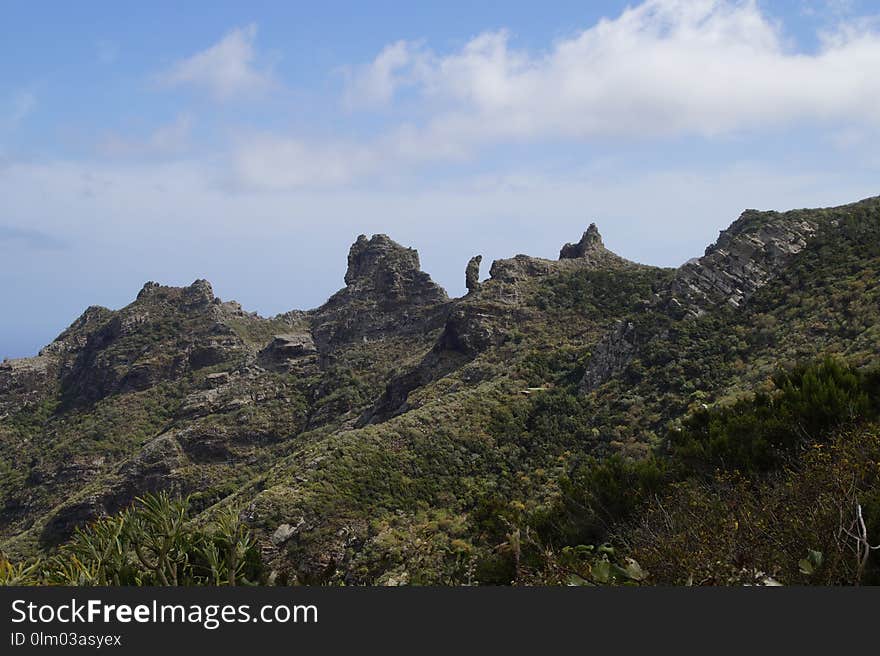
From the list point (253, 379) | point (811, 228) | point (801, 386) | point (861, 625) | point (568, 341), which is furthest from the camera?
point (253, 379)

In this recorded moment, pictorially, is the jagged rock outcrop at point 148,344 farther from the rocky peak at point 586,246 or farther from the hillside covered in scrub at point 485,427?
the rocky peak at point 586,246

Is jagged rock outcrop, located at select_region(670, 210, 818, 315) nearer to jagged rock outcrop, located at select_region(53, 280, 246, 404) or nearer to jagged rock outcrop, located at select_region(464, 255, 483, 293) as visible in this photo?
jagged rock outcrop, located at select_region(464, 255, 483, 293)

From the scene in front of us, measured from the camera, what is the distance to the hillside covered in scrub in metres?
12.2

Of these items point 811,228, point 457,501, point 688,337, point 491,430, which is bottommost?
point 457,501

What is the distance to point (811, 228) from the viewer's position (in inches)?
1976

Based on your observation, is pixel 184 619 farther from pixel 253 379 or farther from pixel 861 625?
pixel 253 379

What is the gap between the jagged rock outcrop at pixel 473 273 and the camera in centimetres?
7931

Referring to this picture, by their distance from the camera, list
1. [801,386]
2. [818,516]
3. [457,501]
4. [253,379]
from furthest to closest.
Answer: [253,379]
[457,501]
[801,386]
[818,516]

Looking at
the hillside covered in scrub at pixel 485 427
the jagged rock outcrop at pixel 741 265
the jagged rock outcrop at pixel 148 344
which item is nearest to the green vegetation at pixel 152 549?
the hillside covered in scrub at pixel 485 427

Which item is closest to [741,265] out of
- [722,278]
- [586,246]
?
[722,278]

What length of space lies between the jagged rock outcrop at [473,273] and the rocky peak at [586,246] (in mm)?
11050

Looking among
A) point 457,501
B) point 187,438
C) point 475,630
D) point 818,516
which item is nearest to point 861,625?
point 818,516

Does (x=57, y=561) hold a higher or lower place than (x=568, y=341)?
lower

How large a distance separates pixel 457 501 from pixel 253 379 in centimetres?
4945
